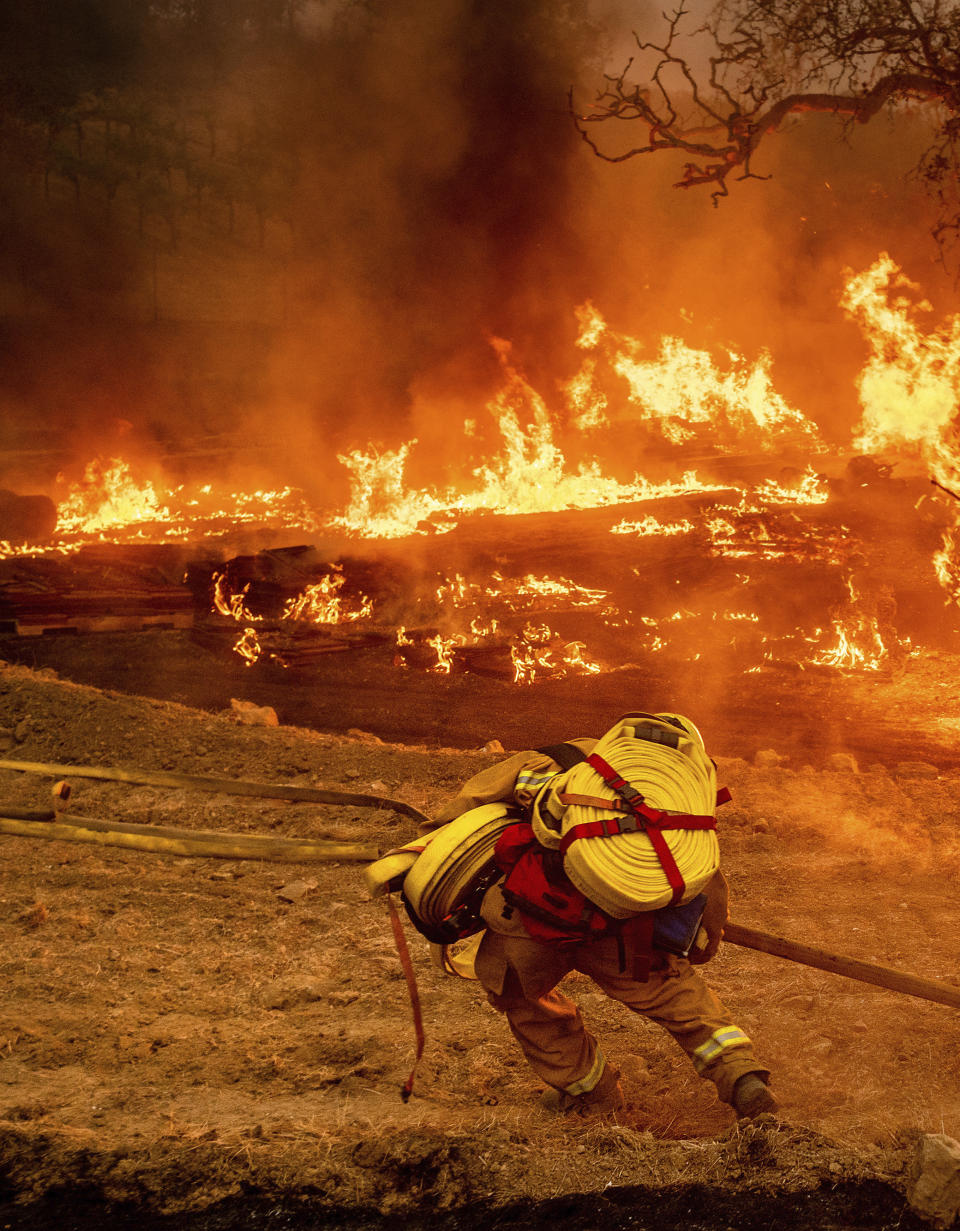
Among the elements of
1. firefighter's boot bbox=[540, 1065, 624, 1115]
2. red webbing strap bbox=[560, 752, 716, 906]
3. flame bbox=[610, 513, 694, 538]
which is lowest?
firefighter's boot bbox=[540, 1065, 624, 1115]

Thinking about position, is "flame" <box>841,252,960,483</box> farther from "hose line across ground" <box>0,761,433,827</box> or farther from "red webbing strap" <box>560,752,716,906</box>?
"red webbing strap" <box>560,752,716,906</box>

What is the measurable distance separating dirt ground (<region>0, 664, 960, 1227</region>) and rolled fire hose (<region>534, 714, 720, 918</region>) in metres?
0.75

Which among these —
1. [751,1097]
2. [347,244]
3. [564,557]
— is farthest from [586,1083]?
[347,244]

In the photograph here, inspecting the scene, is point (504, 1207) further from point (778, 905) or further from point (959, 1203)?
point (778, 905)

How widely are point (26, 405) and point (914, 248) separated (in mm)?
20669

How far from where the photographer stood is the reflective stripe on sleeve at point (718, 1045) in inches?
111

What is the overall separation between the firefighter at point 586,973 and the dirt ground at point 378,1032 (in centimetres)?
16

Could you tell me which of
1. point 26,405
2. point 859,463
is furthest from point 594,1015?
point 26,405

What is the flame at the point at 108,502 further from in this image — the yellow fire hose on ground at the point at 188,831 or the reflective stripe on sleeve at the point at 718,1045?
the reflective stripe on sleeve at the point at 718,1045

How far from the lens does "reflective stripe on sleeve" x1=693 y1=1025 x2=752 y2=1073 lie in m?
2.83

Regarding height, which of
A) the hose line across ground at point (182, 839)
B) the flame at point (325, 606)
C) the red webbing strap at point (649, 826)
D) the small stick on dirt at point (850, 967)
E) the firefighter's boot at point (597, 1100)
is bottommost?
the firefighter's boot at point (597, 1100)

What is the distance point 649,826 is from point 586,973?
0.64 meters

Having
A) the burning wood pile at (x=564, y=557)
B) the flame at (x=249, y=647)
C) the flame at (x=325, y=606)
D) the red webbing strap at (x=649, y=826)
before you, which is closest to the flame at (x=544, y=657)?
the burning wood pile at (x=564, y=557)

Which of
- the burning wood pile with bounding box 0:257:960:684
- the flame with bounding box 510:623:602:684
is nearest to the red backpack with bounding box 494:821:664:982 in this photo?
the flame with bounding box 510:623:602:684
